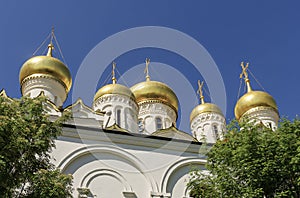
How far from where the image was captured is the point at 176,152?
47.3 ft

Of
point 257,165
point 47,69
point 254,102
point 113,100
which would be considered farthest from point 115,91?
point 257,165

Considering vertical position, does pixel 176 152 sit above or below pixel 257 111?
below

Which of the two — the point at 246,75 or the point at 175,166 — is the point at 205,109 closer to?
the point at 246,75

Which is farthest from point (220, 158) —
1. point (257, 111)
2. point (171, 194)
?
point (257, 111)

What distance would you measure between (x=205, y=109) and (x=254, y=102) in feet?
11.2

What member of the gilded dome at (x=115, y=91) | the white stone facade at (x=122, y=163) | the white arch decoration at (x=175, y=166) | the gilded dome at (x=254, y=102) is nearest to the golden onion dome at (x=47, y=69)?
the gilded dome at (x=115, y=91)

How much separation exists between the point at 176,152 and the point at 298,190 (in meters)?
5.41

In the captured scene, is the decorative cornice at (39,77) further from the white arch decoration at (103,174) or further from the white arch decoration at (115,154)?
the white arch decoration at (103,174)

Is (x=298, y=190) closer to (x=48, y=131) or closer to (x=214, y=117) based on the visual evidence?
(x=48, y=131)

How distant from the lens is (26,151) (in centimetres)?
849

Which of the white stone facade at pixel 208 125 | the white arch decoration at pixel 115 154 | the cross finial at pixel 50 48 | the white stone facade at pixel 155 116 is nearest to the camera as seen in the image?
the white arch decoration at pixel 115 154

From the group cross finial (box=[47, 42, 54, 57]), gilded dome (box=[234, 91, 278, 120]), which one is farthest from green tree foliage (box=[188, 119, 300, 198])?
cross finial (box=[47, 42, 54, 57])

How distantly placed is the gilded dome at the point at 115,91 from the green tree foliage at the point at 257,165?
1120cm

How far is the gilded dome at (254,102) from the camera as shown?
2244 cm
